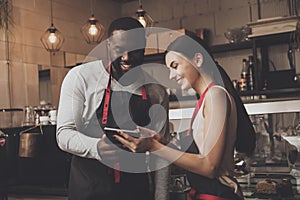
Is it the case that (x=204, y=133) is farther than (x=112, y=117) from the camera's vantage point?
No

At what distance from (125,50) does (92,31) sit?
2.36 m

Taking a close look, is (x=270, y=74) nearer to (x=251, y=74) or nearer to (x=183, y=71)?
(x=251, y=74)

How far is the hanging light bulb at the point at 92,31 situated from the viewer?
3.71 meters

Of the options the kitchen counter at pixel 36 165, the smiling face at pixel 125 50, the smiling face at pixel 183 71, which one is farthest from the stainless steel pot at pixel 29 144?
the smiling face at pixel 183 71

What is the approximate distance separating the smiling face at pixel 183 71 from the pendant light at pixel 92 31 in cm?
252

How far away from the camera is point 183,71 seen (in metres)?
1.26

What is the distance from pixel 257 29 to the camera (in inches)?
133

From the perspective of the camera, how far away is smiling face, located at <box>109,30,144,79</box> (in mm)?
1470

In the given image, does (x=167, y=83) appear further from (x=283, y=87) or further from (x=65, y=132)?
(x=65, y=132)

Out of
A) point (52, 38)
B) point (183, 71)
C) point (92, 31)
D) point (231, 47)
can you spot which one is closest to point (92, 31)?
point (92, 31)

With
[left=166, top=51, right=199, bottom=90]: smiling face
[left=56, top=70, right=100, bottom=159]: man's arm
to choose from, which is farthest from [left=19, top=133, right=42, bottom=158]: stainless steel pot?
[left=166, top=51, right=199, bottom=90]: smiling face

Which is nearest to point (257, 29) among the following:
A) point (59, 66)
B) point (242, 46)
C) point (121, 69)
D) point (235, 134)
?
point (242, 46)

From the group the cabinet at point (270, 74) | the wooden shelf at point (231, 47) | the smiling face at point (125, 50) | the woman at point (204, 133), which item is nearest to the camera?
the woman at point (204, 133)

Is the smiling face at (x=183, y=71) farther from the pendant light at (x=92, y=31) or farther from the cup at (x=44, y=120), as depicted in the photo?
the pendant light at (x=92, y=31)
